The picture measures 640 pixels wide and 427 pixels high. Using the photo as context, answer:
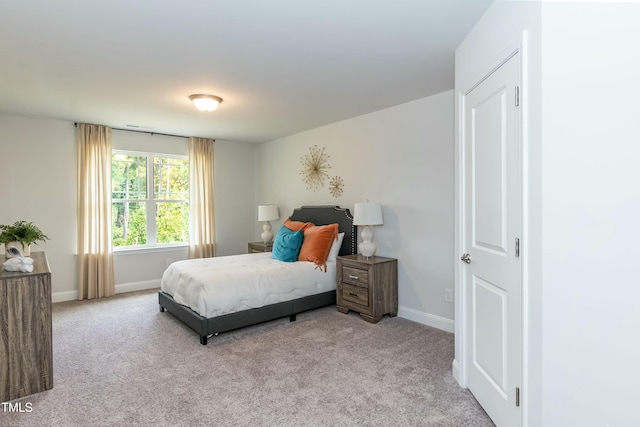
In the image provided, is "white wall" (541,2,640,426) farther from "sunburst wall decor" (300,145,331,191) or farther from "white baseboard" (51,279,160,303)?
"white baseboard" (51,279,160,303)

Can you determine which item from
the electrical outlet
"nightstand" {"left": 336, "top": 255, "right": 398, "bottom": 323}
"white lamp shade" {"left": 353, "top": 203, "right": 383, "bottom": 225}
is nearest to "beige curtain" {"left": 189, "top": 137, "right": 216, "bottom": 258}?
"nightstand" {"left": 336, "top": 255, "right": 398, "bottom": 323}

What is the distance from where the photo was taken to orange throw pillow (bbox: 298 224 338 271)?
4.12 m

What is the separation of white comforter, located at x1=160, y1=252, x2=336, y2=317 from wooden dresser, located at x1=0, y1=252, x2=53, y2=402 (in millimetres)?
1133

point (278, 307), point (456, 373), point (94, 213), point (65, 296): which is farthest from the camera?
point (94, 213)

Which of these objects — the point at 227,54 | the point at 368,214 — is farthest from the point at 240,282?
the point at 227,54

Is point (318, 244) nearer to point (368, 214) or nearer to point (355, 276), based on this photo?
point (355, 276)

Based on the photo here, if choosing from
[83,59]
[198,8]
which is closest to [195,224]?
[83,59]

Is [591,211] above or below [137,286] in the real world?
above

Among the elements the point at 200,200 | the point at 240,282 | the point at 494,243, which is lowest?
the point at 240,282

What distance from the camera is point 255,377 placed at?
98.1 inches

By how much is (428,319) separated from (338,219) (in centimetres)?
163

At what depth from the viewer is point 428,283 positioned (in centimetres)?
362

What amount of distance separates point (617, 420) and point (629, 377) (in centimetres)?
18

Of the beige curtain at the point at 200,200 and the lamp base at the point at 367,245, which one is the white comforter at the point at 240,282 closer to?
the lamp base at the point at 367,245
